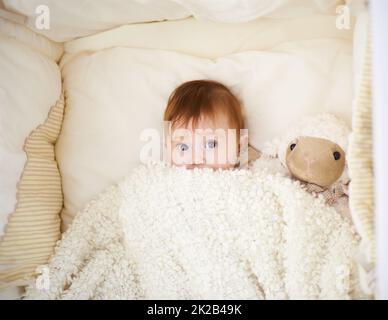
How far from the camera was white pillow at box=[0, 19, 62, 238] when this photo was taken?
3.15 feet

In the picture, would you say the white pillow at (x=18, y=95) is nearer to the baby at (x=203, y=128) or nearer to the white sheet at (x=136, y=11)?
the white sheet at (x=136, y=11)

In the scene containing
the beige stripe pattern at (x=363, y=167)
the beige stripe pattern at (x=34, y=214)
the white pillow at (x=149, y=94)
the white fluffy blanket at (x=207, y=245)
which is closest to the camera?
the beige stripe pattern at (x=363, y=167)

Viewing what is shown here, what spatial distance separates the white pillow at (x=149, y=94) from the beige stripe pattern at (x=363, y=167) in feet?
1.26

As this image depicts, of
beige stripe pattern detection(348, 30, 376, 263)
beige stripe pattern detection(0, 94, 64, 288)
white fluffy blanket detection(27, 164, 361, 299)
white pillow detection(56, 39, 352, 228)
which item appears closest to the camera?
beige stripe pattern detection(348, 30, 376, 263)

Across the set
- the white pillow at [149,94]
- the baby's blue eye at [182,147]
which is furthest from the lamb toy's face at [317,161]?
the baby's blue eye at [182,147]

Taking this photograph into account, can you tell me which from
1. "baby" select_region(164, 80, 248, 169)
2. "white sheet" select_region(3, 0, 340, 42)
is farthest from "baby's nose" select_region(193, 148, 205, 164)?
"white sheet" select_region(3, 0, 340, 42)

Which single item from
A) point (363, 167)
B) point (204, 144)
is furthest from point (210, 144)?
point (363, 167)

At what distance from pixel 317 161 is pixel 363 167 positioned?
237mm

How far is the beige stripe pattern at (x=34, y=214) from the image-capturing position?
3.14 feet

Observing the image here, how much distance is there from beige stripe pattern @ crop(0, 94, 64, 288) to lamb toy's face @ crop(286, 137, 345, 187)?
595 millimetres

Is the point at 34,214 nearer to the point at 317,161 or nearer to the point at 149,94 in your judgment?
the point at 149,94

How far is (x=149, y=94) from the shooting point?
1128 mm

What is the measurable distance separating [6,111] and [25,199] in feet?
0.68

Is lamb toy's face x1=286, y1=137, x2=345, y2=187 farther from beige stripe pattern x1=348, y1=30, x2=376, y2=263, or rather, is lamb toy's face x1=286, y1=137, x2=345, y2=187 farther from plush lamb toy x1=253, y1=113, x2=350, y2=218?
beige stripe pattern x1=348, y1=30, x2=376, y2=263
